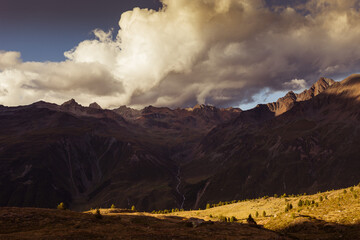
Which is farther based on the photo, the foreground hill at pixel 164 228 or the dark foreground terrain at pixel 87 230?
the foreground hill at pixel 164 228

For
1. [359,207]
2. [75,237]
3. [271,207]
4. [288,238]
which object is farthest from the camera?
[271,207]

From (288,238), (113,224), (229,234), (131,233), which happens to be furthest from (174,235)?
(288,238)

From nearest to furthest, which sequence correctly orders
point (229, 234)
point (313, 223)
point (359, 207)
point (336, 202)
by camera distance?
point (229, 234) → point (313, 223) → point (359, 207) → point (336, 202)

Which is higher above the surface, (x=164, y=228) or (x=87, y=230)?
(x=87, y=230)

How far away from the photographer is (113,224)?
4434cm

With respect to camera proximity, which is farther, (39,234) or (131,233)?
(131,233)

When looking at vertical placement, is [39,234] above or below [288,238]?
above

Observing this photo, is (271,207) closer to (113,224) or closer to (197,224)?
(197,224)

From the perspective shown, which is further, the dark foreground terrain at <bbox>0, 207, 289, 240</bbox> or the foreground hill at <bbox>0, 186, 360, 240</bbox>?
the foreground hill at <bbox>0, 186, 360, 240</bbox>

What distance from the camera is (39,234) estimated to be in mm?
34469

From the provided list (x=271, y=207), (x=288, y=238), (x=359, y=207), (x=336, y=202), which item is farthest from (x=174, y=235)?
(x=271, y=207)

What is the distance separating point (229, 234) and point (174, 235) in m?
8.51

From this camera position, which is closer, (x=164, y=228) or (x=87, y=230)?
(x=87, y=230)

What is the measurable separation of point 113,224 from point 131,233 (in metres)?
7.86
